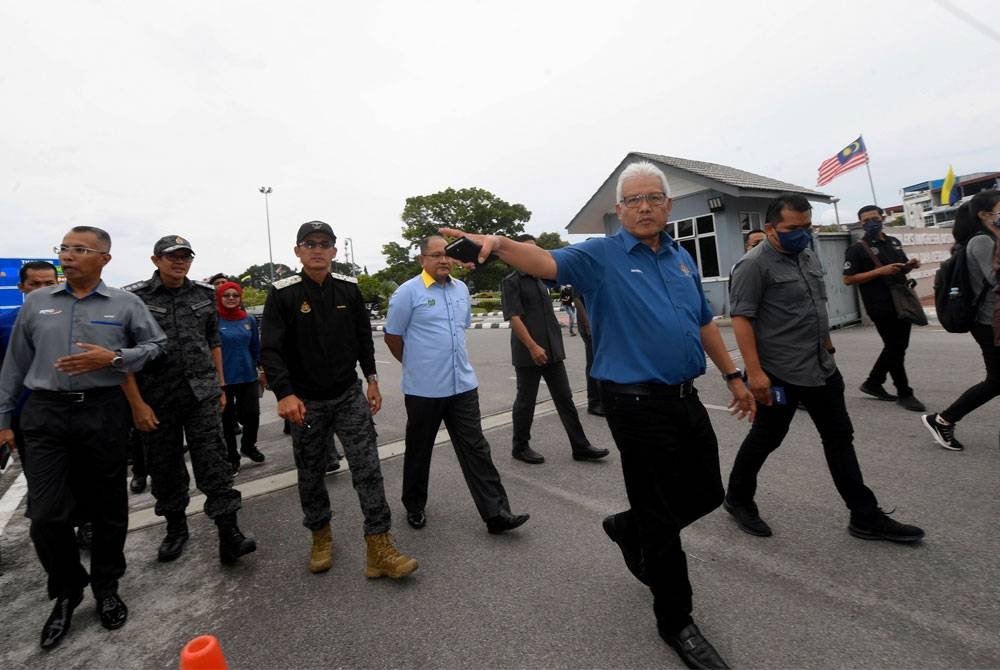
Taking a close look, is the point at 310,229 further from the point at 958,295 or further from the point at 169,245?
the point at 958,295

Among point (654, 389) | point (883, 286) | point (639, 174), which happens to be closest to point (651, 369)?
point (654, 389)

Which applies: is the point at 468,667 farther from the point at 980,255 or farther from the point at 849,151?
the point at 849,151

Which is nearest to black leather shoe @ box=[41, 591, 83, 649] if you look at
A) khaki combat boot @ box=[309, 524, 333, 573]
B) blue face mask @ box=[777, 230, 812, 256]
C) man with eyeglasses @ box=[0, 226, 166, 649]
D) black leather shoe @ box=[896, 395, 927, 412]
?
man with eyeglasses @ box=[0, 226, 166, 649]

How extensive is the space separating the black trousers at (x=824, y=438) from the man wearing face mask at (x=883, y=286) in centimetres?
294

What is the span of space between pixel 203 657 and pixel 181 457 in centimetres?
247

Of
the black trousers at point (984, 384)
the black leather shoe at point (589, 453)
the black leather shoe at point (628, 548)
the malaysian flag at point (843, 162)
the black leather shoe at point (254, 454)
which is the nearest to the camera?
the black leather shoe at point (628, 548)

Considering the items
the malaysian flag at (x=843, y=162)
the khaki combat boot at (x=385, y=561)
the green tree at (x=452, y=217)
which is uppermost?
the green tree at (x=452, y=217)

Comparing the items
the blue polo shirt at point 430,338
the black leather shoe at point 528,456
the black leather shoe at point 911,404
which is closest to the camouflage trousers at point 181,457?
the blue polo shirt at point 430,338

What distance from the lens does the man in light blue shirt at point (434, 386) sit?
3.26 m

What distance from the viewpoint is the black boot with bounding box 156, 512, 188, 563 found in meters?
3.23

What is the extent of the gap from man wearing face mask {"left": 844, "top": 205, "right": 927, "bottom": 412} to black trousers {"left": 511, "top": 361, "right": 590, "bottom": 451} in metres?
3.19

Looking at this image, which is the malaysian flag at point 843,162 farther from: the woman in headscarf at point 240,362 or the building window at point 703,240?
the woman in headscarf at point 240,362

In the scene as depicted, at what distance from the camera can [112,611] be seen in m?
2.57

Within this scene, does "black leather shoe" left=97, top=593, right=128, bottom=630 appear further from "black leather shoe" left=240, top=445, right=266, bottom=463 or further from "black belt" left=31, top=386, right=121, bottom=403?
"black leather shoe" left=240, top=445, right=266, bottom=463
